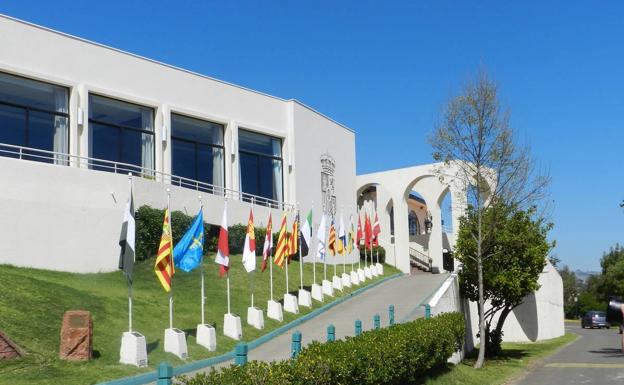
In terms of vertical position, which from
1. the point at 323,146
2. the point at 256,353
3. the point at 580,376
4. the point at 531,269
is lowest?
the point at 580,376

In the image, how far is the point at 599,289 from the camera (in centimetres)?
7056

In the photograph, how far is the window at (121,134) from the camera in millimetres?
28438

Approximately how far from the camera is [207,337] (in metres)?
18.1

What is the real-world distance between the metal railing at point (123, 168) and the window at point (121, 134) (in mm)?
108

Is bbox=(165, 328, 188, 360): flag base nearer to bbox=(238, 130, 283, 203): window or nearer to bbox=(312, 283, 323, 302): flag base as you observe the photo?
bbox=(312, 283, 323, 302): flag base

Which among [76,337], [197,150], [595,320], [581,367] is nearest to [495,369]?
[581,367]

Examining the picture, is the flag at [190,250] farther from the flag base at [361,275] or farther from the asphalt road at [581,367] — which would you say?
the flag base at [361,275]

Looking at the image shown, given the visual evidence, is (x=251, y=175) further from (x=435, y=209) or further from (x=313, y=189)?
(x=435, y=209)

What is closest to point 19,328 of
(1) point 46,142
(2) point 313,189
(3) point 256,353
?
(3) point 256,353

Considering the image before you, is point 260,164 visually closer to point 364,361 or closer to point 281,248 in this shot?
point 281,248

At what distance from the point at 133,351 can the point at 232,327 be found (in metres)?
4.76

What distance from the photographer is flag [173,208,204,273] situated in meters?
18.8

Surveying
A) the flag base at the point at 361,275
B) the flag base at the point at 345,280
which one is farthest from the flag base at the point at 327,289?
the flag base at the point at 361,275

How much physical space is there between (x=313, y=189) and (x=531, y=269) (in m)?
14.7
